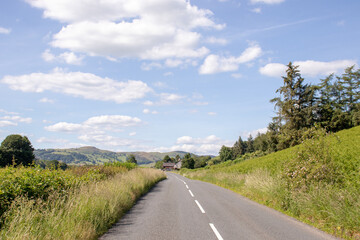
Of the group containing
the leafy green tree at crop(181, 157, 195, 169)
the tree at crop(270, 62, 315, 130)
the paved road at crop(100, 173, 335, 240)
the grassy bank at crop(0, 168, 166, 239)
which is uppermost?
the tree at crop(270, 62, 315, 130)

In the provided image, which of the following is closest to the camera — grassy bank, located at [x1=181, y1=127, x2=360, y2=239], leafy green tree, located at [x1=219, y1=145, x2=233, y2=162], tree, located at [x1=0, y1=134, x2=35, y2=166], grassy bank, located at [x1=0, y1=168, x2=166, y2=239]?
grassy bank, located at [x1=0, y1=168, x2=166, y2=239]

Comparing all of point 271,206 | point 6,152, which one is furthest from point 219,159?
point 271,206

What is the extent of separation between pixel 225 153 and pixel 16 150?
112 meters

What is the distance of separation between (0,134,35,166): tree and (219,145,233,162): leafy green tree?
107 m

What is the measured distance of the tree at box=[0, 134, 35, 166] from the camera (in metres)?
42.2

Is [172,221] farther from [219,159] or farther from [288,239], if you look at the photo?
[219,159]

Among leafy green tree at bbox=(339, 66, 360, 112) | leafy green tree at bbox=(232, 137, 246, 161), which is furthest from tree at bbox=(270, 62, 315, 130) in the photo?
leafy green tree at bbox=(232, 137, 246, 161)

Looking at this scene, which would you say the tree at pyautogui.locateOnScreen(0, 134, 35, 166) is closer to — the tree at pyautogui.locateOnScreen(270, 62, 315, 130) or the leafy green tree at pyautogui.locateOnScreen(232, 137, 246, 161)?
the tree at pyautogui.locateOnScreen(270, 62, 315, 130)

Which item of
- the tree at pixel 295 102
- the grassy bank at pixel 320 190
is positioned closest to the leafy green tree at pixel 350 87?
the tree at pixel 295 102

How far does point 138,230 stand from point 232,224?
9.76ft

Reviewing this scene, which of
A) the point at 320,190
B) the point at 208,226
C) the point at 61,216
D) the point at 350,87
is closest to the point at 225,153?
the point at 350,87

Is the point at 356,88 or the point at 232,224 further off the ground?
the point at 356,88

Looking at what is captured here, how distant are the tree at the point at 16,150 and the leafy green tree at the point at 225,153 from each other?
4201 inches

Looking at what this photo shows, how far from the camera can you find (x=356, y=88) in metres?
67.4
